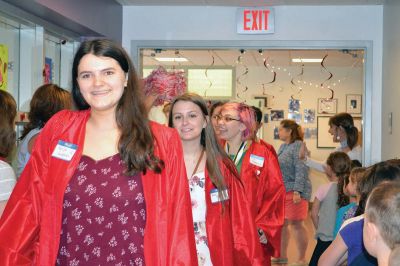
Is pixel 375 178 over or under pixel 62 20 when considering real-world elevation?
under

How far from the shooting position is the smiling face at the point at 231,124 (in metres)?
4.39

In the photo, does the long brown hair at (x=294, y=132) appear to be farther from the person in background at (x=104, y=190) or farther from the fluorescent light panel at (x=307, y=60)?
the person in background at (x=104, y=190)

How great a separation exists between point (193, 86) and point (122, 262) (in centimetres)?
565

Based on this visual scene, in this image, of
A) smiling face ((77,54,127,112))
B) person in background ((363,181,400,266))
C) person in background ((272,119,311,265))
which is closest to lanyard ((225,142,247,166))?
person in background ((363,181,400,266))

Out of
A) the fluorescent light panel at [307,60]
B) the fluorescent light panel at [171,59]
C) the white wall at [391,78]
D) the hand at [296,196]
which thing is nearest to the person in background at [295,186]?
the hand at [296,196]

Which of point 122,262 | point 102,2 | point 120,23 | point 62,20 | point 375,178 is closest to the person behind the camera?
point 122,262

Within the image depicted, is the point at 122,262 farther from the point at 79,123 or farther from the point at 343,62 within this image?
the point at 343,62

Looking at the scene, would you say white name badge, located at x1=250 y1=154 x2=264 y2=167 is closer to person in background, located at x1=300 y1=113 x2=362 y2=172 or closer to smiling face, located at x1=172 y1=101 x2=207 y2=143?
smiling face, located at x1=172 y1=101 x2=207 y2=143

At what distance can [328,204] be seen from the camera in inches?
186

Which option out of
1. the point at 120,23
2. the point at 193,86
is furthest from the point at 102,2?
the point at 193,86

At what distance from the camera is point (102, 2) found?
5.56 meters

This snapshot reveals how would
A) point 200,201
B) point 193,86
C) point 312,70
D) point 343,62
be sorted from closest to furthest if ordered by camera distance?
point 200,201
point 193,86
point 343,62
point 312,70

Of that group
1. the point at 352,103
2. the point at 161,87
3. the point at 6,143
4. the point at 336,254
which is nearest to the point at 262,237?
the point at 161,87

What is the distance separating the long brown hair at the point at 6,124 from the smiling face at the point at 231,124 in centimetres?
182
